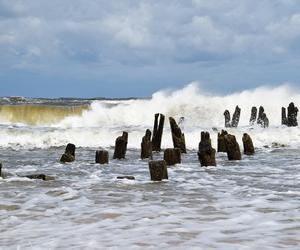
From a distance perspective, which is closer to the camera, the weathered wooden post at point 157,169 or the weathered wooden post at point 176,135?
the weathered wooden post at point 157,169

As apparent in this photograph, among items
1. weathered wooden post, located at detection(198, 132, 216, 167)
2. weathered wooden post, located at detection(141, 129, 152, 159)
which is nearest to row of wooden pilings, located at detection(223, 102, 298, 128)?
weathered wooden post, located at detection(141, 129, 152, 159)

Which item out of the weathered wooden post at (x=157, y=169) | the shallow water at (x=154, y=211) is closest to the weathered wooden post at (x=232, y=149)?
the shallow water at (x=154, y=211)

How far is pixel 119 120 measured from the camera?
43.3 metres

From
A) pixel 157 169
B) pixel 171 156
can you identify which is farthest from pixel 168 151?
pixel 157 169

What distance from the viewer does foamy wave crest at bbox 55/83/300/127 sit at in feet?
137

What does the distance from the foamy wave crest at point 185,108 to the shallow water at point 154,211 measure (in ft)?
100

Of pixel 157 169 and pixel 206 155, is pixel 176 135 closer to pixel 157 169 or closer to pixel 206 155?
pixel 206 155

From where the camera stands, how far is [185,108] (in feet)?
140

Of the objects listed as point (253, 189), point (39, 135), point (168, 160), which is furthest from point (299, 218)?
point (39, 135)

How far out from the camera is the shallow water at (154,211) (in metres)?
5.17

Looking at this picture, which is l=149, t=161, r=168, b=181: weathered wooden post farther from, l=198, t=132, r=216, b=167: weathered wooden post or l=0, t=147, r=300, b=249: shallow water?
l=198, t=132, r=216, b=167: weathered wooden post

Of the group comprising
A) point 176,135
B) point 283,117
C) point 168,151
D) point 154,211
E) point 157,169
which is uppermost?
point 283,117

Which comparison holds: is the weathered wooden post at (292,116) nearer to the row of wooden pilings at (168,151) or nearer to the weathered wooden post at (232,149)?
the row of wooden pilings at (168,151)

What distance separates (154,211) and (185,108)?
36088 mm
